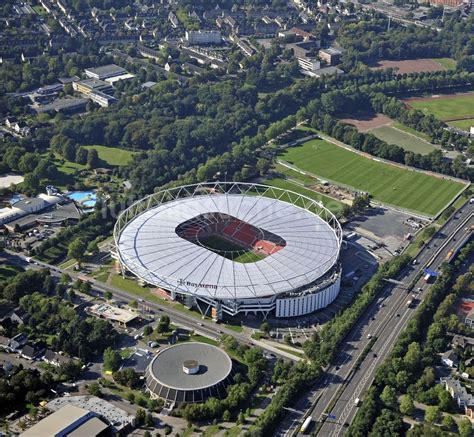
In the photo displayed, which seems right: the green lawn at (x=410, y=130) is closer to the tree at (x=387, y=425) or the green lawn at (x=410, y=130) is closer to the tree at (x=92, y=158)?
the tree at (x=92, y=158)

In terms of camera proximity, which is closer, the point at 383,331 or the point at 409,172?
the point at 383,331

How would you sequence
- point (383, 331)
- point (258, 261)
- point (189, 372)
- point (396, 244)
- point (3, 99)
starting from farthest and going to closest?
1. point (3, 99)
2. point (396, 244)
3. point (258, 261)
4. point (383, 331)
5. point (189, 372)

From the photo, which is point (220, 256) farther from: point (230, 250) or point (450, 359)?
point (450, 359)

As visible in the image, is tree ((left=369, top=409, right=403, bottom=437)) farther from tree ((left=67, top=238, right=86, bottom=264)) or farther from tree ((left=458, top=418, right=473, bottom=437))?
tree ((left=67, top=238, right=86, bottom=264))

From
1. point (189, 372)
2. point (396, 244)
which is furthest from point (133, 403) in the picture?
point (396, 244)

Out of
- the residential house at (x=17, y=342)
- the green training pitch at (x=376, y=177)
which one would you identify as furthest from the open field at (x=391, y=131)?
the residential house at (x=17, y=342)

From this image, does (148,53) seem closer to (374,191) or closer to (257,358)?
(374,191)

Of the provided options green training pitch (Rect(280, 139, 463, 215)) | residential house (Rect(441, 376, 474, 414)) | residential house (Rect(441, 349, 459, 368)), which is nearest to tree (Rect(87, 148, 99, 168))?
green training pitch (Rect(280, 139, 463, 215))
